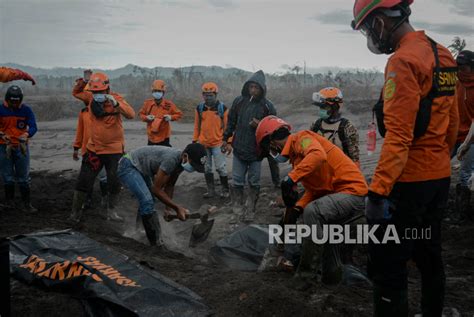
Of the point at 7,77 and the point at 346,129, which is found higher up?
the point at 7,77

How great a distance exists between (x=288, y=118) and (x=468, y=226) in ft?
43.0

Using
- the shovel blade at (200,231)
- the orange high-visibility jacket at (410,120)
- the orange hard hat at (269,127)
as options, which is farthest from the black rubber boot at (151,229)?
the orange high-visibility jacket at (410,120)

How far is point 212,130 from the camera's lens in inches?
329

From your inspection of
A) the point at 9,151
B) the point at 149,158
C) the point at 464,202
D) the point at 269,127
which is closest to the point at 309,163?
the point at 269,127

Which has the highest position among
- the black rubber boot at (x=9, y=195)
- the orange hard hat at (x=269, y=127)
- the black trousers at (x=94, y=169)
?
the orange hard hat at (x=269, y=127)

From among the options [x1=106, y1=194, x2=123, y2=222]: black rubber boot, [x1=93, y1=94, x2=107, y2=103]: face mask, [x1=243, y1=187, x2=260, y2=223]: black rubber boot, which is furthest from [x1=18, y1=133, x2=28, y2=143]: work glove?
[x1=243, y1=187, x2=260, y2=223]: black rubber boot

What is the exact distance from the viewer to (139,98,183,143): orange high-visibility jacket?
8125 mm

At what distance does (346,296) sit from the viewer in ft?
12.2

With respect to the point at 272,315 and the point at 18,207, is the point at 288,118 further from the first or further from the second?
the point at 272,315

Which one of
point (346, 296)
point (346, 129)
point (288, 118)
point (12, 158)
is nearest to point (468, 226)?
point (346, 129)

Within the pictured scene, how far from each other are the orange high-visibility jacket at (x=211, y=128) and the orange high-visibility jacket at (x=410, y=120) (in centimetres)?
572

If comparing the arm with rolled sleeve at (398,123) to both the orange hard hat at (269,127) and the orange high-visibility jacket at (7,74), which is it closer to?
the orange hard hat at (269,127)

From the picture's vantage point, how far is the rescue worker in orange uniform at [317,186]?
12.7 feet

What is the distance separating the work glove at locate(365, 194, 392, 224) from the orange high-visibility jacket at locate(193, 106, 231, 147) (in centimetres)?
577
